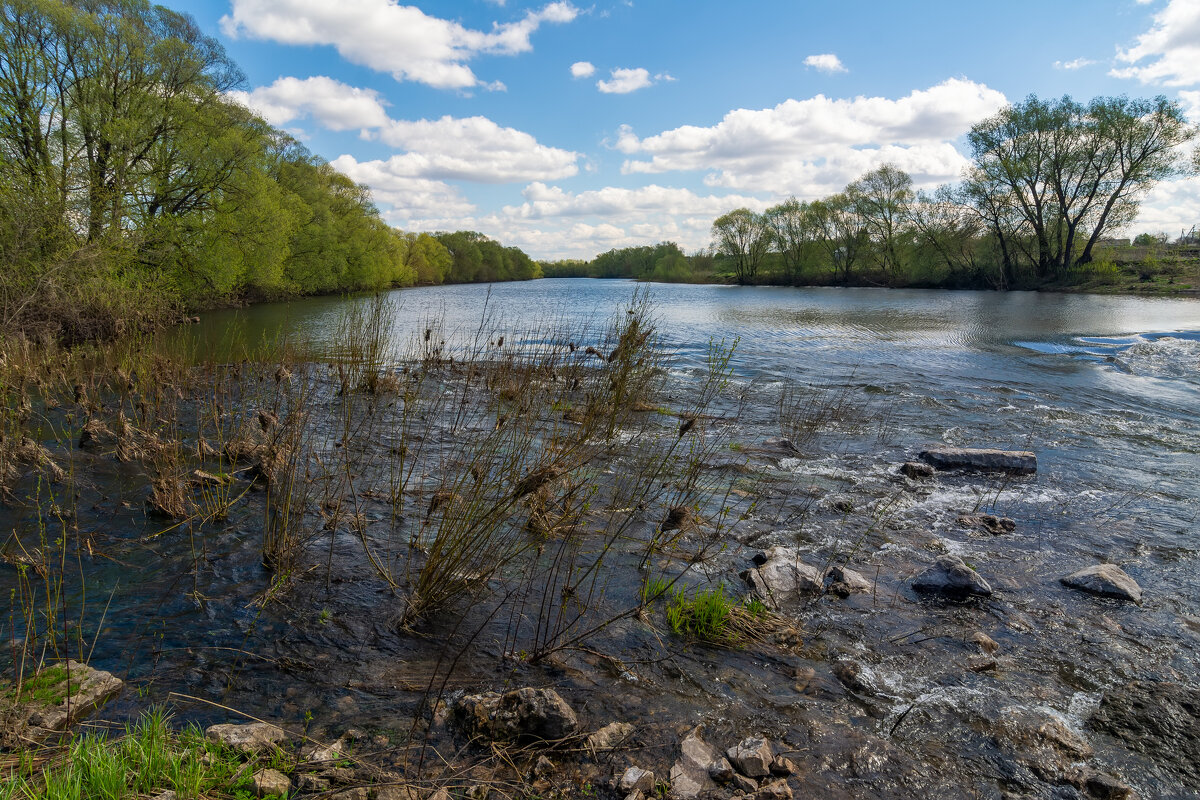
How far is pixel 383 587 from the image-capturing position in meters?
4.78

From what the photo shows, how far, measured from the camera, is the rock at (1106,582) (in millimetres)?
4875

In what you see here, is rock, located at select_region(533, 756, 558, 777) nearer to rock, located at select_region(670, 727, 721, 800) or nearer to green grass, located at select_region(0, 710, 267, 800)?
rock, located at select_region(670, 727, 721, 800)

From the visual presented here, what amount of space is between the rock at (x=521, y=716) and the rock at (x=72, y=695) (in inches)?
77.1

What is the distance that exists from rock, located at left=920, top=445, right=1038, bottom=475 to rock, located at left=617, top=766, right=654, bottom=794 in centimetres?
729

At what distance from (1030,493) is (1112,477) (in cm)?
164

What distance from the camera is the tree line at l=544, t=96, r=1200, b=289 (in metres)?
43.5

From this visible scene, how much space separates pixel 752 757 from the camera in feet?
9.74

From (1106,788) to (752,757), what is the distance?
182 cm

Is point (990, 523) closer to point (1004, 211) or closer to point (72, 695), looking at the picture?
point (72, 695)

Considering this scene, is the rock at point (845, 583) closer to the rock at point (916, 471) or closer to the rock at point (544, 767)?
the rock at point (544, 767)

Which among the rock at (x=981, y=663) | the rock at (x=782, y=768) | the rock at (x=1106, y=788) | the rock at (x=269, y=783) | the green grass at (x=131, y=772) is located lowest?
the rock at (x=1106, y=788)

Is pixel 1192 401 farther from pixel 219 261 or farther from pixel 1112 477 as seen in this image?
pixel 219 261

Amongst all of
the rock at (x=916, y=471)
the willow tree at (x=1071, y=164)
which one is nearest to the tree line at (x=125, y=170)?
the rock at (x=916, y=471)

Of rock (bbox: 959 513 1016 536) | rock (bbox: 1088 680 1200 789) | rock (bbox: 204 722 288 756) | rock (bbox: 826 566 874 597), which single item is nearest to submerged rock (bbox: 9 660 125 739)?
rock (bbox: 204 722 288 756)
